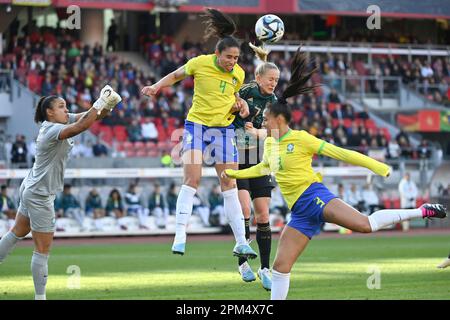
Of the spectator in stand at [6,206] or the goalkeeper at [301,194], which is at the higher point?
the goalkeeper at [301,194]

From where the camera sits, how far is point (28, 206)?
34.5 ft

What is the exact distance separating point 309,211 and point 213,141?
2.23 meters

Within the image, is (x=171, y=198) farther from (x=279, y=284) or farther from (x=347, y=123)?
(x=279, y=284)

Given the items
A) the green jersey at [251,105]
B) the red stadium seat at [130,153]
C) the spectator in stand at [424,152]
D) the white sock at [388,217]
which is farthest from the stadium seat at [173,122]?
the white sock at [388,217]

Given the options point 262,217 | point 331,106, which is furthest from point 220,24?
point 331,106

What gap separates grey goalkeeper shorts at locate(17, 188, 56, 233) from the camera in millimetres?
10445

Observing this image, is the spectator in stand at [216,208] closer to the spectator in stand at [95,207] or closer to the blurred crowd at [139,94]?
the blurred crowd at [139,94]

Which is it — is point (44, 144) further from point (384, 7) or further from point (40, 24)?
point (384, 7)

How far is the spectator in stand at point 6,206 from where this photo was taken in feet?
84.4

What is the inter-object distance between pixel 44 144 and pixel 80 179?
17.0 meters

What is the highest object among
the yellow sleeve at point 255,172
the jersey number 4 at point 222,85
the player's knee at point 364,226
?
the jersey number 4 at point 222,85

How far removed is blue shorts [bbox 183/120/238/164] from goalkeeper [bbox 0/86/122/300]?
1471mm

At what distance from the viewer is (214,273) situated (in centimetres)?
1501

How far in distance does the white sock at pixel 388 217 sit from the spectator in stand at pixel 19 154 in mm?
18699
